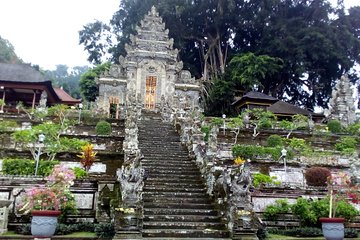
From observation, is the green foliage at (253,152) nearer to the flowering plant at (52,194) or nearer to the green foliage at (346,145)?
the green foliage at (346,145)

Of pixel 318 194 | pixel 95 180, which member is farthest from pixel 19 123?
pixel 318 194

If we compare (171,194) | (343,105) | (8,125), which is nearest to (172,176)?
(171,194)

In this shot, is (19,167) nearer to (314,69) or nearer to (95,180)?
(95,180)

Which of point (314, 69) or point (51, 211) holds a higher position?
point (314, 69)

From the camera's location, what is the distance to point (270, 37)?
36.2 m

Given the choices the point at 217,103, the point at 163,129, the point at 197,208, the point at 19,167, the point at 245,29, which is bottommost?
the point at 197,208

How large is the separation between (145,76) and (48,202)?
2118 centimetres

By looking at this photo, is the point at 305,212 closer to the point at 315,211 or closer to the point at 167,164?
the point at 315,211

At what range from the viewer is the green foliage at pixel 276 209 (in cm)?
1065

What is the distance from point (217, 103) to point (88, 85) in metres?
14.0

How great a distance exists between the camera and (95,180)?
1046 centimetres

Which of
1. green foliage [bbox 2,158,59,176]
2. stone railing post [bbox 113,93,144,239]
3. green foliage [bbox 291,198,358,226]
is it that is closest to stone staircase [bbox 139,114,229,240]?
stone railing post [bbox 113,93,144,239]

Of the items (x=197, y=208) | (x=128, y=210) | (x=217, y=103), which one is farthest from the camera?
(x=217, y=103)

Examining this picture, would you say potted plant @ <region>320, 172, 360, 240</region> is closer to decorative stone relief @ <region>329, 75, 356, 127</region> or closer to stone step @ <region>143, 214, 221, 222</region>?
stone step @ <region>143, 214, 221, 222</region>
